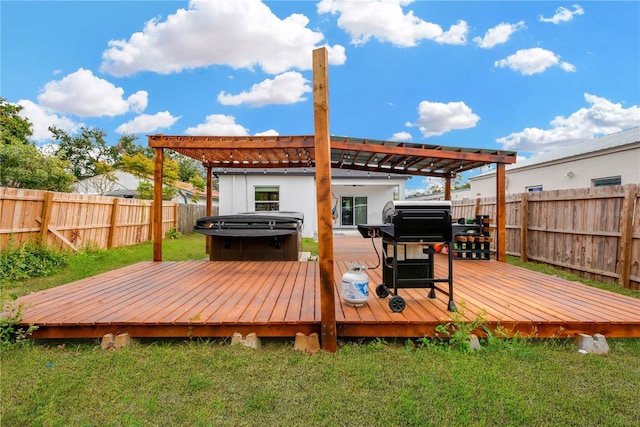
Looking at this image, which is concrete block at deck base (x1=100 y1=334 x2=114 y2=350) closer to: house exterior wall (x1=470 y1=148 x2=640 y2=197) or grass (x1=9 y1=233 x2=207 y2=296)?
grass (x1=9 y1=233 x2=207 y2=296)

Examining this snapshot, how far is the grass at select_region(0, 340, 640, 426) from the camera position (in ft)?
5.60

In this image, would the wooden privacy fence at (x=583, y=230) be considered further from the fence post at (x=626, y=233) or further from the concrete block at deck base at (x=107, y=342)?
the concrete block at deck base at (x=107, y=342)

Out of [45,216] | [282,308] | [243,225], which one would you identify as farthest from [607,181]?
[45,216]

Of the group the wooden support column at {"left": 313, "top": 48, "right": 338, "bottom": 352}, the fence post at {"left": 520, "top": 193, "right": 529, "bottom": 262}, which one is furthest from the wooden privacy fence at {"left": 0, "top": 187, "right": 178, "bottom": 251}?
the fence post at {"left": 520, "top": 193, "right": 529, "bottom": 262}

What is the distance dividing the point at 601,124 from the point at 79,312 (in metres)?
37.9

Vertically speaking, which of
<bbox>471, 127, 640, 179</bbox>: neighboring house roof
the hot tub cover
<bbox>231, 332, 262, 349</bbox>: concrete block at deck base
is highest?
<bbox>471, 127, 640, 179</bbox>: neighboring house roof

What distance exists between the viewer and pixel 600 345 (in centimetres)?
254

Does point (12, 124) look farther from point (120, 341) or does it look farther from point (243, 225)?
point (120, 341)

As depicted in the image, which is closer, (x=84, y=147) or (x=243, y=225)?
(x=243, y=225)

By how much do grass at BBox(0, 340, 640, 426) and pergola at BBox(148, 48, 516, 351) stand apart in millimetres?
505

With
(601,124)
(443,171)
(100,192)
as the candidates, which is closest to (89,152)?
(100,192)

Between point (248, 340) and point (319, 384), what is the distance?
0.79 metres

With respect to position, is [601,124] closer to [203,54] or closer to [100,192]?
[203,54]

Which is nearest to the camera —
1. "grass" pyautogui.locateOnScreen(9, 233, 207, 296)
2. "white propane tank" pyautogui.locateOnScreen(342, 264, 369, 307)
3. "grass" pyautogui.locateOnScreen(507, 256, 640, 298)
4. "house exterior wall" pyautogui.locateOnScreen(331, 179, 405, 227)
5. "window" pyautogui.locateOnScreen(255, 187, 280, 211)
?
"white propane tank" pyautogui.locateOnScreen(342, 264, 369, 307)
